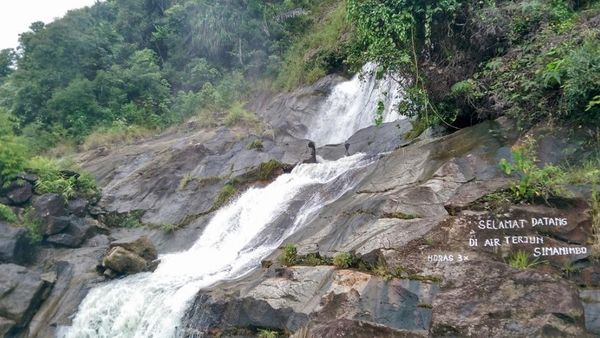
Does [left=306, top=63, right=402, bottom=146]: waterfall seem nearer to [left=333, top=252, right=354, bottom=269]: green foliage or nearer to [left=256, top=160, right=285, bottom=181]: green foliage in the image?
[left=256, top=160, right=285, bottom=181]: green foliage

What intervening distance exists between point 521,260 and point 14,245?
43.0ft

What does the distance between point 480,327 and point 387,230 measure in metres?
3.06

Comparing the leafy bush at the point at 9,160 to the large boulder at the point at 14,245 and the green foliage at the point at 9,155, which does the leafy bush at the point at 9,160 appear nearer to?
the green foliage at the point at 9,155

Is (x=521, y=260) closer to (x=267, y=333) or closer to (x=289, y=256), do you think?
(x=267, y=333)

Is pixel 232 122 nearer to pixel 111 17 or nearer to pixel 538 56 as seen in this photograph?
pixel 538 56

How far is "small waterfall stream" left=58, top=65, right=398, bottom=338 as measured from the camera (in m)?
10.8

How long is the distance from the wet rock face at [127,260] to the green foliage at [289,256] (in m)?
4.95

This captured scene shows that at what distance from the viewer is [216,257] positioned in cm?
1335

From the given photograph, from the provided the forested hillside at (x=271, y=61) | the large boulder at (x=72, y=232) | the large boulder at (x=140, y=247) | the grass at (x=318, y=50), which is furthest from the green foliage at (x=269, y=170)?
the grass at (x=318, y=50)

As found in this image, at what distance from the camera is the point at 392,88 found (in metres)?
19.0

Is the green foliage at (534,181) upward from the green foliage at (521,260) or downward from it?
upward

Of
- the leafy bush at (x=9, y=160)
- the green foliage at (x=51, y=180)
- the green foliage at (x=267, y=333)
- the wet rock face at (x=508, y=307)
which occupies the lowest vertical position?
the green foliage at (x=267, y=333)

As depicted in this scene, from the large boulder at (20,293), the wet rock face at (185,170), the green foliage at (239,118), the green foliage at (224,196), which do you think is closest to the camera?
the large boulder at (20,293)

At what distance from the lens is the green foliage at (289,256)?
9641mm
